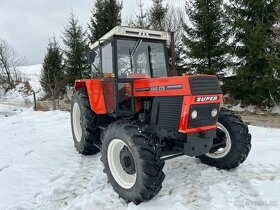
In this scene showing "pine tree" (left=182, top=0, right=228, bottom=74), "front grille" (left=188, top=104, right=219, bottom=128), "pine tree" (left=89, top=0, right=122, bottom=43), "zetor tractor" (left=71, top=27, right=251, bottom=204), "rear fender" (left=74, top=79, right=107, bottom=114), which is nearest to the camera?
"zetor tractor" (left=71, top=27, right=251, bottom=204)

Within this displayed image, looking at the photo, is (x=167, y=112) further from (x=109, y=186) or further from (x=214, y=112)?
(x=109, y=186)

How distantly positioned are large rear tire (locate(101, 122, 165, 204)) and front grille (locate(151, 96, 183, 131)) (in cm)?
51

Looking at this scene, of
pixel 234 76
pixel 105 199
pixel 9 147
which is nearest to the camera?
pixel 105 199

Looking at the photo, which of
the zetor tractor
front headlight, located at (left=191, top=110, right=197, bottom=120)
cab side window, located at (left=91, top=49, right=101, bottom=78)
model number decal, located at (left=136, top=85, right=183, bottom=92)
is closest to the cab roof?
the zetor tractor

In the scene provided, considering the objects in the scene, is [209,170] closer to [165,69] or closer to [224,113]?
[224,113]

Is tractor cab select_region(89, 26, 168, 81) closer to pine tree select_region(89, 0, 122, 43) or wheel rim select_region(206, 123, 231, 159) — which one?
wheel rim select_region(206, 123, 231, 159)

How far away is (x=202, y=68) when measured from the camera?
17516 millimetres

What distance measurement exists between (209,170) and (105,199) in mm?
1769

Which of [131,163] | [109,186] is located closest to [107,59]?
[131,163]

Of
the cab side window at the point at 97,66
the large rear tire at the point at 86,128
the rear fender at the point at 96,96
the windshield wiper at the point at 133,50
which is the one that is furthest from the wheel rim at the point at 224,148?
the cab side window at the point at 97,66

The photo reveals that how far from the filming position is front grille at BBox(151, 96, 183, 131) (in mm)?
4207

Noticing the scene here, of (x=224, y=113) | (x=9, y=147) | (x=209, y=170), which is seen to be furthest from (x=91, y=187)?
(x=9, y=147)

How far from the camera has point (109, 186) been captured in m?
4.54

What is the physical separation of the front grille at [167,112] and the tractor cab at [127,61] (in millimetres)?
588
